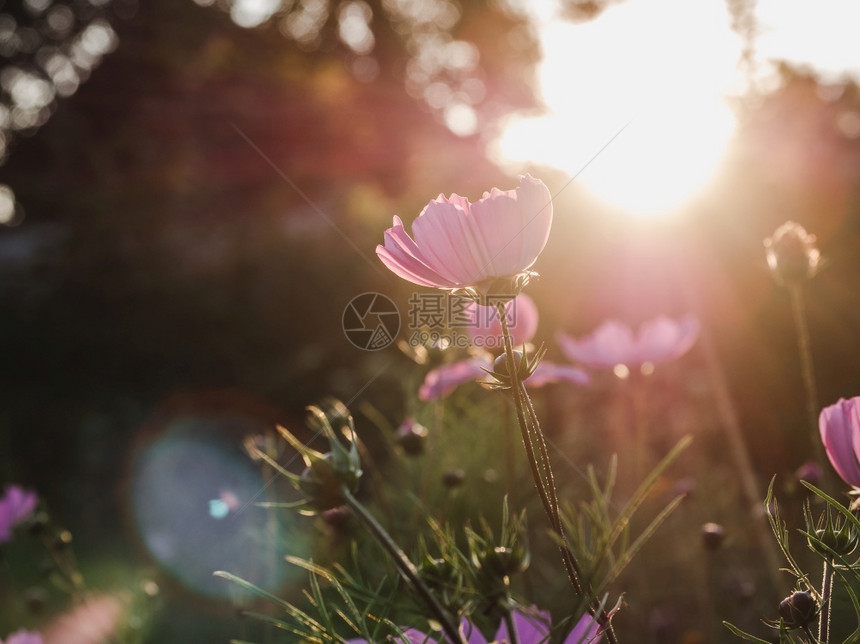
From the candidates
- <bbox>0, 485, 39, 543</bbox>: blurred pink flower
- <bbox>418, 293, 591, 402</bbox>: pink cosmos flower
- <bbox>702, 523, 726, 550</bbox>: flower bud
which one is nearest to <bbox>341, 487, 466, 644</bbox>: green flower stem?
<bbox>418, 293, 591, 402</bbox>: pink cosmos flower

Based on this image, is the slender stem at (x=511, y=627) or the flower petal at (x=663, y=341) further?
the flower petal at (x=663, y=341)

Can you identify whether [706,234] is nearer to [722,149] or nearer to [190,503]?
[722,149]

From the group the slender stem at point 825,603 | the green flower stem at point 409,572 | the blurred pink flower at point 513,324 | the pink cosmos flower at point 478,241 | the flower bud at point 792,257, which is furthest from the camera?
the blurred pink flower at point 513,324

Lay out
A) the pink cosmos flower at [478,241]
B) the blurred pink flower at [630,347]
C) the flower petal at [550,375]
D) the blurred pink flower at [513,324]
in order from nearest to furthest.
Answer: the pink cosmos flower at [478,241] → the blurred pink flower at [513,324] → the flower petal at [550,375] → the blurred pink flower at [630,347]
